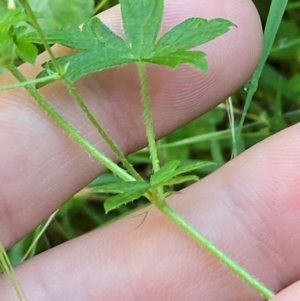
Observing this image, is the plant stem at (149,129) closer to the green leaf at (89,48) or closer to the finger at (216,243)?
the green leaf at (89,48)

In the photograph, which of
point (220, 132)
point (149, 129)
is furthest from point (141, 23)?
point (220, 132)

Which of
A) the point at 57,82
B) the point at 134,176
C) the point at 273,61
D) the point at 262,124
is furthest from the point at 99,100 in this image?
the point at 273,61

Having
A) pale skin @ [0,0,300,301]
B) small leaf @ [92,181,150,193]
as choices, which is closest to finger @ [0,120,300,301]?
pale skin @ [0,0,300,301]

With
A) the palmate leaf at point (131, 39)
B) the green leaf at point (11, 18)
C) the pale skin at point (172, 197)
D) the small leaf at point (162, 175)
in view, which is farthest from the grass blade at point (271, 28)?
the green leaf at point (11, 18)

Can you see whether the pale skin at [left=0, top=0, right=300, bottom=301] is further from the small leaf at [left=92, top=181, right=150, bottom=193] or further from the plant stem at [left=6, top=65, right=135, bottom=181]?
the small leaf at [left=92, top=181, right=150, bottom=193]

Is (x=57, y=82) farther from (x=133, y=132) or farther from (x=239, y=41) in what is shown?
(x=239, y=41)
